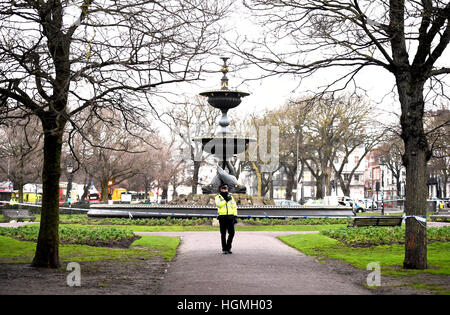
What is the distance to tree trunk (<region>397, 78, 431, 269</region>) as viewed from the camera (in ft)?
40.4

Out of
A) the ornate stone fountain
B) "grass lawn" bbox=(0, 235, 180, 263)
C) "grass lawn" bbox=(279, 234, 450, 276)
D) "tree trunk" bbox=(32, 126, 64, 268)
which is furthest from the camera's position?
the ornate stone fountain

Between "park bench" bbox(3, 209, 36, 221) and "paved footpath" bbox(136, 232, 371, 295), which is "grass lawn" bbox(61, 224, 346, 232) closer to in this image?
"park bench" bbox(3, 209, 36, 221)

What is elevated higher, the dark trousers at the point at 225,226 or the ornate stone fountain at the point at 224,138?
the ornate stone fountain at the point at 224,138

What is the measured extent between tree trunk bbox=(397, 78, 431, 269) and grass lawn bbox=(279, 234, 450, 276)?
1.39 ft

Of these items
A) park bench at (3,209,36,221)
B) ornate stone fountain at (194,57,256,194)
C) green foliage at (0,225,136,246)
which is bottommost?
green foliage at (0,225,136,246)

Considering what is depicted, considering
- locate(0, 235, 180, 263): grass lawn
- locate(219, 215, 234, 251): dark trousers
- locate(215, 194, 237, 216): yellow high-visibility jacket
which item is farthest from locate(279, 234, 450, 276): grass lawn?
locate(0, 235, 180, 263): grass lawn

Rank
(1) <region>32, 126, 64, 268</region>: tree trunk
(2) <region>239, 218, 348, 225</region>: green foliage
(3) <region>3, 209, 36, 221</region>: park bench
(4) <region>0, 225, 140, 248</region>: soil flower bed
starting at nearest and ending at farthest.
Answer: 1. (1) <region>32, 126, 64, 268</region>: tree trunk
2. (4) <region>0, 225, 140, 248</region>: soil flower bed
3. (2) <region>239, 218, 348, 225</region>: green foliage
4. (3) <region>3, 209, 36, 221</region>: park bench

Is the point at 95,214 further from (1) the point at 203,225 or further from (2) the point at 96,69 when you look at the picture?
(2) the point at 96,69

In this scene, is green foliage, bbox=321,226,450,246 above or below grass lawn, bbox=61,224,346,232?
above

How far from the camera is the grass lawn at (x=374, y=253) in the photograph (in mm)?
12464

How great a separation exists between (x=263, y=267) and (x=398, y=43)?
213 inches

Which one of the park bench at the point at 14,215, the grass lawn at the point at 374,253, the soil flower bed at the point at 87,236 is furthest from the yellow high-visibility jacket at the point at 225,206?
the park bench at the point at 14,215

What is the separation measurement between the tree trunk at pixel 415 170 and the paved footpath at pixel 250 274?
1.79 meters

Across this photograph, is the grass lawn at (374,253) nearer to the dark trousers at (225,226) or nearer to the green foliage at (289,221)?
the dark trousers at (225,226)
